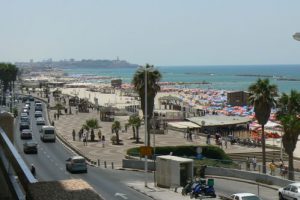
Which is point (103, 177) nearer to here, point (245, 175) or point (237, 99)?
point (245, 175)

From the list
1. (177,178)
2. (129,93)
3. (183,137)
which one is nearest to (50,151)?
(183,137)

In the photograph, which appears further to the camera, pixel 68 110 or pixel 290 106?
pixel 68 110

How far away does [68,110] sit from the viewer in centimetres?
9806

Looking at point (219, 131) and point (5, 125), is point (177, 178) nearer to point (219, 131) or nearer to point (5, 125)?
point (5, 125)

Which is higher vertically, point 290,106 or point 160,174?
point 290,106

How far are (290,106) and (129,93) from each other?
428 ft

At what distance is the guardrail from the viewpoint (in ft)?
34.1

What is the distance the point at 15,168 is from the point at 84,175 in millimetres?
27061

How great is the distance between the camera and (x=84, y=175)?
1535 inches

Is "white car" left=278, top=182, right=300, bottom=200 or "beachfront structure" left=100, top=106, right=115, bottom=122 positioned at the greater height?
"white car" left=278, top=182, right=300, bottom=200

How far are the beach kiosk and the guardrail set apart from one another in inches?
711

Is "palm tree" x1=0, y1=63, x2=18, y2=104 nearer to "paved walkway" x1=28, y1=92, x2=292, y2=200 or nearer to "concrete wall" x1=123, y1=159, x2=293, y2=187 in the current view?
"paved walkway" x1=28, y1=92, x2=292, y2=200

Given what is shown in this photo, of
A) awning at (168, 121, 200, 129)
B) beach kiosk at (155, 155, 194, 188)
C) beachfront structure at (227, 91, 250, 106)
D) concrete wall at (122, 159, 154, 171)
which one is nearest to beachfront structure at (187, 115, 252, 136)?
awning at (168, 121, 200, 129)

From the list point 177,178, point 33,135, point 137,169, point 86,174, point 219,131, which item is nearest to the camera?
point 177,178
